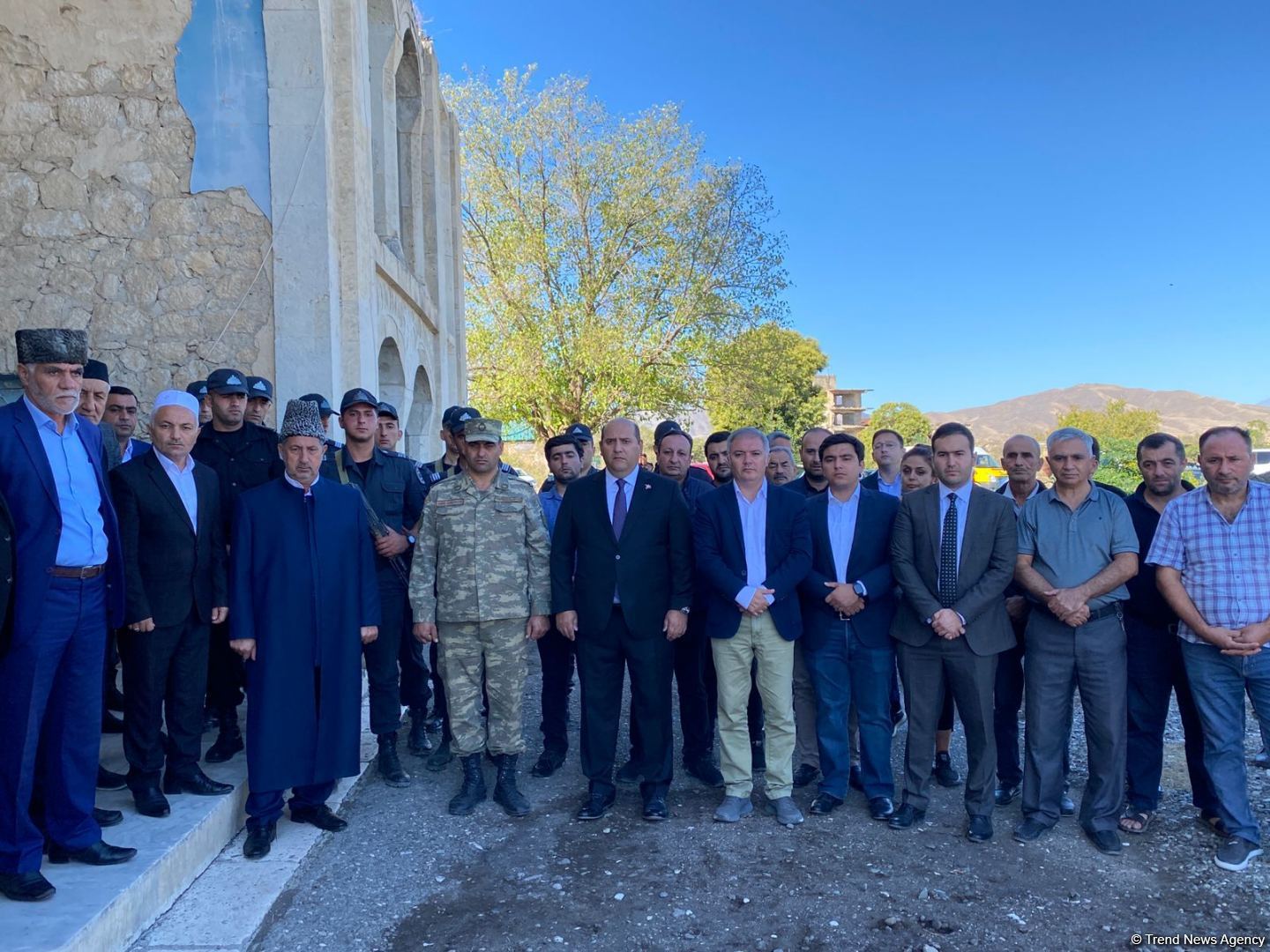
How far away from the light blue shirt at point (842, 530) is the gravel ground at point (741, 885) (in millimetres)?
1291

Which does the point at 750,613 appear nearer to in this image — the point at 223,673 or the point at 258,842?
the point at 258,842

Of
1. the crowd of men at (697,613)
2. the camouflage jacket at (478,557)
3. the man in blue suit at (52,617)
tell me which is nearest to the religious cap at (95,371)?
the crowd of men at (697,613)

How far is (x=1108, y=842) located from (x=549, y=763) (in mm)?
2967

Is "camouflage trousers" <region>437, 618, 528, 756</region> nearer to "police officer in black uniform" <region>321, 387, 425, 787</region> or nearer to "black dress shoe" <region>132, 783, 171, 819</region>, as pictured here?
"police officer in black uniform" <region>321, 387, 425, 787</region>

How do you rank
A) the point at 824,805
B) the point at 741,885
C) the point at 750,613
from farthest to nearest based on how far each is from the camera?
the point at 824,805
the point at 750,613
the point at 741,885

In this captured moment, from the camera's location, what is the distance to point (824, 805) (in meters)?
4.43

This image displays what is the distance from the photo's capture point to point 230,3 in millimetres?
6703

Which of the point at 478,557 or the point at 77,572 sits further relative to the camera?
the point at 478,557

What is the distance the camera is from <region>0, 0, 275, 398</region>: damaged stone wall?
6.57 metres

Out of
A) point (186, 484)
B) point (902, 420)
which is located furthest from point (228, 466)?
point (902, 420)

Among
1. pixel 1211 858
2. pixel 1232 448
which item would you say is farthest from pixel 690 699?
pixel 1232 448

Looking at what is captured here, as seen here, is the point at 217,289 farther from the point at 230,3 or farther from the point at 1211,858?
the point at 1211,858

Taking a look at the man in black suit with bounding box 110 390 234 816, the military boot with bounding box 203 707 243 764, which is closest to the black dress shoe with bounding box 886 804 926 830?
the man in black suit with bounding box 110 390 234 816

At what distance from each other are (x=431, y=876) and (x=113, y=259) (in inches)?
216
